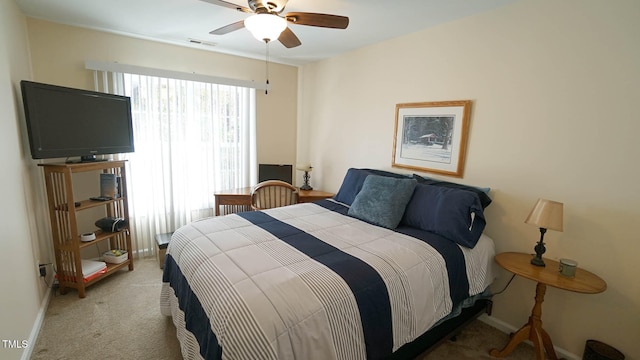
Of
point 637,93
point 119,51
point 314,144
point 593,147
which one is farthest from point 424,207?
point 119,51

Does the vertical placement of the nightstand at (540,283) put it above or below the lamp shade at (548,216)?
below

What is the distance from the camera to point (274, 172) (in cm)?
387

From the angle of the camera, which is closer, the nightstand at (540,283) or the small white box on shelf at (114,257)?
the nightstand at (540,283)

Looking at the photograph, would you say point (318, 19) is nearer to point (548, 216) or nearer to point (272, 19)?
point (272, 19)

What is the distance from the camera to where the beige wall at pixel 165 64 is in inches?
101

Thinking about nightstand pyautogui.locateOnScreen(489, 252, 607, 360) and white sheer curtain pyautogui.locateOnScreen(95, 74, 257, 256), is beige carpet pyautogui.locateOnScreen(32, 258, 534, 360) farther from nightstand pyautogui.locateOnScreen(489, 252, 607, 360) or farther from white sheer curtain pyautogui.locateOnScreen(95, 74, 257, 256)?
white sheer curtain pyautogui.locateOnScreen(95, 74, 257, 256)

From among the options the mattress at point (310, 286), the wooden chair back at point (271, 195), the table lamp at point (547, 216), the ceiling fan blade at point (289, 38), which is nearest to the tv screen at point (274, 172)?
the wooden chair back at point (271, 195)

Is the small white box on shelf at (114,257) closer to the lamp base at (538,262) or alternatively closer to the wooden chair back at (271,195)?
the wooden chair back at (271,195)

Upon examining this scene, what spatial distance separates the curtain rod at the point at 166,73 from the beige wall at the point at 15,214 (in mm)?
508

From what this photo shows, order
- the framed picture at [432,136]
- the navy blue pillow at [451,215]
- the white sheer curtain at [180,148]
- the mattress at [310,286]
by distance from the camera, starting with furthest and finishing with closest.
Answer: the white sheer curtain at [180,148] < the framed picture at [432,136] < the navy blue pillow at [451,215] < the mattress at [310,286]

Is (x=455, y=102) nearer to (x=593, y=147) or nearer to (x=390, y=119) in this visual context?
(x=390, y=119)

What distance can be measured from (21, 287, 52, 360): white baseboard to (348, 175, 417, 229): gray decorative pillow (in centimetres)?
240

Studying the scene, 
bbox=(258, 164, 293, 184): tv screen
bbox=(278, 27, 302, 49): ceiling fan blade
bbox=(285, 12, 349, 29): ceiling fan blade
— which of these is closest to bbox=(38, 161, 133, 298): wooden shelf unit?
bbox=(258, 164, 293, 184): tv screen

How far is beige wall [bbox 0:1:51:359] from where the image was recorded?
5.21 ft
